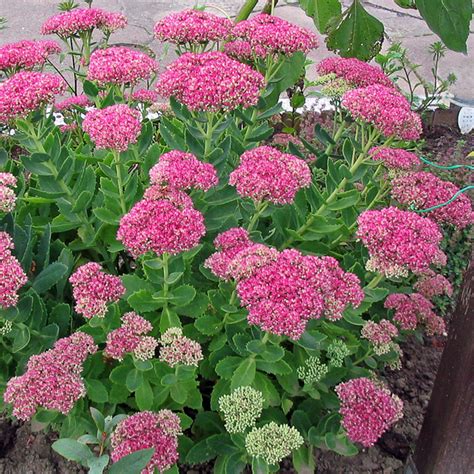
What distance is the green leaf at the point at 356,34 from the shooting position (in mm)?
1709

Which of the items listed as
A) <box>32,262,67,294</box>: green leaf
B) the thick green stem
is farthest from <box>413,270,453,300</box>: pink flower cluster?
<box>32,262,67,294</box>: green leaf

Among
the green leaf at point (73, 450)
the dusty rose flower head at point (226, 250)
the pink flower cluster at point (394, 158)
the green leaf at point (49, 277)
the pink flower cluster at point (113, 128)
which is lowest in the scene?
the green leaf at point (73, 450)

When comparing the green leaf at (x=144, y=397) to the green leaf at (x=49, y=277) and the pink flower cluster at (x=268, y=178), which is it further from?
the pink flower cluster at (x=268, y=178)

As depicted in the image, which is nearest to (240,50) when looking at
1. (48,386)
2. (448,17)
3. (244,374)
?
(448,17)

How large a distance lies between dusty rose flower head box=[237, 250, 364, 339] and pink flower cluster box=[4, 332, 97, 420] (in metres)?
0.29

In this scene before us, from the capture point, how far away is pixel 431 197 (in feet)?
4.27

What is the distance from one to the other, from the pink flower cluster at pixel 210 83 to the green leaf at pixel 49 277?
39cm

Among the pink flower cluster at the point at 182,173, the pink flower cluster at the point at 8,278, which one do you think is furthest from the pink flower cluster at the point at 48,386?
the pink flower cluster at the point at 182,173

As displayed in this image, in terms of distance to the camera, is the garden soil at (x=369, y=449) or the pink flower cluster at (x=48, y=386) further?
the garden soil at (x=369, y=449)

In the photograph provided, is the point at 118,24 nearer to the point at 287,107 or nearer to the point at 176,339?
the point at 176,339

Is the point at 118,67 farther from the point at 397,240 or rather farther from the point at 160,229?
the point at 397,240

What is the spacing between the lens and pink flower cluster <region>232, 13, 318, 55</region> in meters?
1.36

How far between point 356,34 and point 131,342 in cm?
115

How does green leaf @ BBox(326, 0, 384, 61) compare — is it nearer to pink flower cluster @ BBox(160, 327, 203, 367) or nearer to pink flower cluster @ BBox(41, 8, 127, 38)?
pink flower cluster @ BBox(41, 8, 127, 38)
